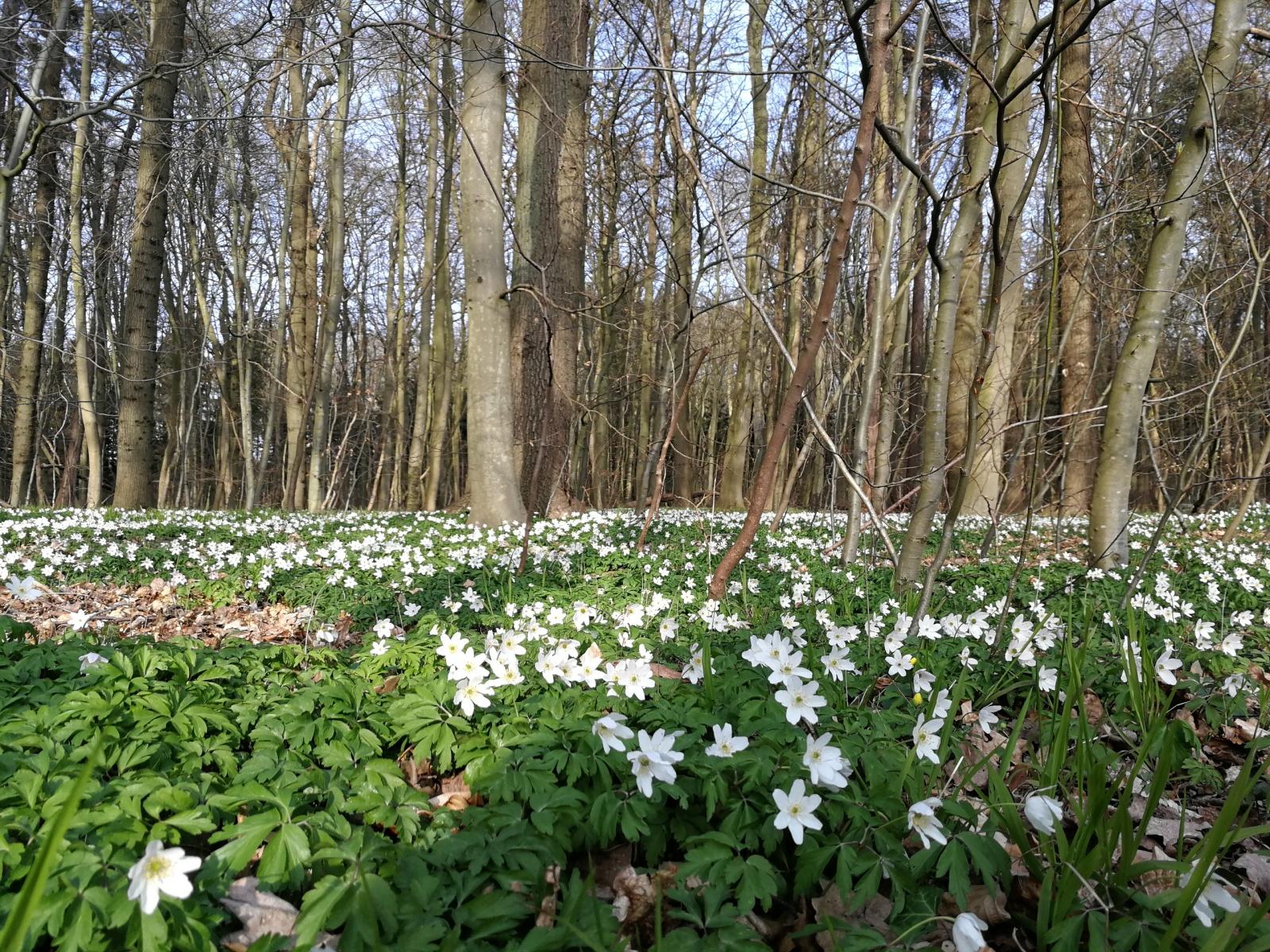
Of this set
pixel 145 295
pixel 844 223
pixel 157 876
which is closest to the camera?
pixel 157 876

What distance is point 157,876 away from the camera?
1.25 meters

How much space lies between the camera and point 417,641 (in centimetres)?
283

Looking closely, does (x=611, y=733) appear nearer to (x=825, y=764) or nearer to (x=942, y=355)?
(x=825, y=764)

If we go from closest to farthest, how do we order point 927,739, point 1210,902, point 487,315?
point 1210,902
point 927,739
point 487,315

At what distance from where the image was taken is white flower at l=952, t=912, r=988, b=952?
132 centimetres

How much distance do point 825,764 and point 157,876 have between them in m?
1.41

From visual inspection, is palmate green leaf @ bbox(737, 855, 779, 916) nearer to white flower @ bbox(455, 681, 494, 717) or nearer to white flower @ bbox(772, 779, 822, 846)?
white flower @ bbox(772, 779, 822, 846)

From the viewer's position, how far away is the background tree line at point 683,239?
3709 millimetres

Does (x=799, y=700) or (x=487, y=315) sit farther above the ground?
(x=487, y=315)

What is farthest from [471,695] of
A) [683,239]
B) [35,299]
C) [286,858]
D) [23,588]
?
[35,299]

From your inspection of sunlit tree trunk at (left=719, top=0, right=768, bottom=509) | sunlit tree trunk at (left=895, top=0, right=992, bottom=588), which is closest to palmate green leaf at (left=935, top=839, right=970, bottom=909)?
sunlit tree trunk at (left=895, top=0, right=992, bottom=588)

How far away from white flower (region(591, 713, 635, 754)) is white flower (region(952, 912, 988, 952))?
81 centimetres

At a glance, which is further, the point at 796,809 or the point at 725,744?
the point at 725,744

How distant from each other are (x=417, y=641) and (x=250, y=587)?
3.17 metres
